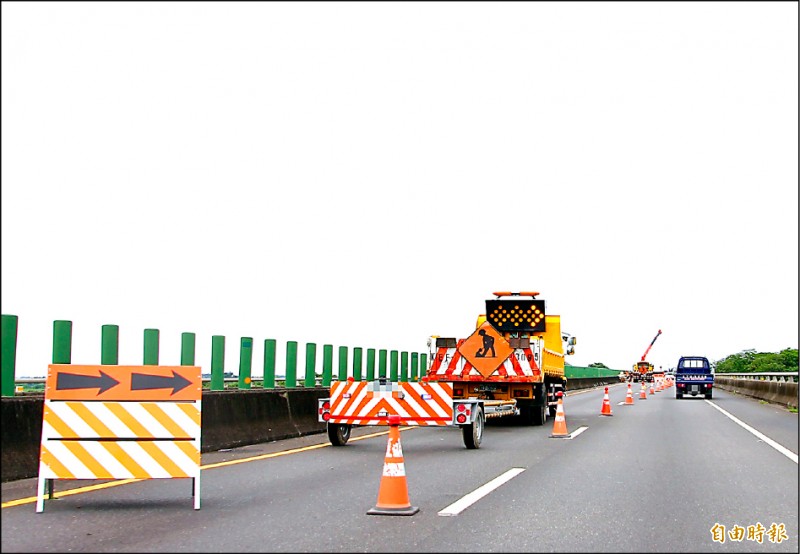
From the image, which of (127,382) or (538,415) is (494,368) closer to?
(538,415)

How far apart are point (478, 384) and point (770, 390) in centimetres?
2308

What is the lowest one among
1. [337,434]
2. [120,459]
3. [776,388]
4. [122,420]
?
[337,434]

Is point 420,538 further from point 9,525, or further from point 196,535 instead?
point 9,525

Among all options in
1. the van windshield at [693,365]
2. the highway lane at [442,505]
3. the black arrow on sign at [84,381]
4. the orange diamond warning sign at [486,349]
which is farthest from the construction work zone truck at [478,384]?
the van windshield at [693,365]

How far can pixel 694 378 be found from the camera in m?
46.6

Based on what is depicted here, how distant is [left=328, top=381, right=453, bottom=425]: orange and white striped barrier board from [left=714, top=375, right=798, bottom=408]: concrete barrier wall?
73.1ft

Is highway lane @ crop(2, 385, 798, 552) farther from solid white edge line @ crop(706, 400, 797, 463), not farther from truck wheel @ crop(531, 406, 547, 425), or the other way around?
truck wheel @ crop(531, 406, 547, 425)

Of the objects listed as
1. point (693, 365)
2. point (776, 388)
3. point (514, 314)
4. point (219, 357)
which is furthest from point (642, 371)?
point (219, 357)

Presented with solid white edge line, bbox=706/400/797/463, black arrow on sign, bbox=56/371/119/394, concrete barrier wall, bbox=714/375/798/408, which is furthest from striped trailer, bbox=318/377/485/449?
concrete barrier wall, bbox=714/375/798/408

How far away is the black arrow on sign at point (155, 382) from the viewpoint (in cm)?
966

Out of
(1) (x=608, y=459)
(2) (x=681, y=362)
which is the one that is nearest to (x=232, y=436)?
(1) (x=608, y=459)

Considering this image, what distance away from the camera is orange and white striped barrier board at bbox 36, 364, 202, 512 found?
937 centimetres

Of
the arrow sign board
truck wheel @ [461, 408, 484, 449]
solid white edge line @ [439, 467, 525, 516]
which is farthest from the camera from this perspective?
truck wheel @ [461, 408, 484, 449]

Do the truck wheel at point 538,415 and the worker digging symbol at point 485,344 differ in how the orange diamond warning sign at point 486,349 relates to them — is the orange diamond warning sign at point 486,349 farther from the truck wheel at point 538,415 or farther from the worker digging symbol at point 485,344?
the truck wheel at point 538,415
